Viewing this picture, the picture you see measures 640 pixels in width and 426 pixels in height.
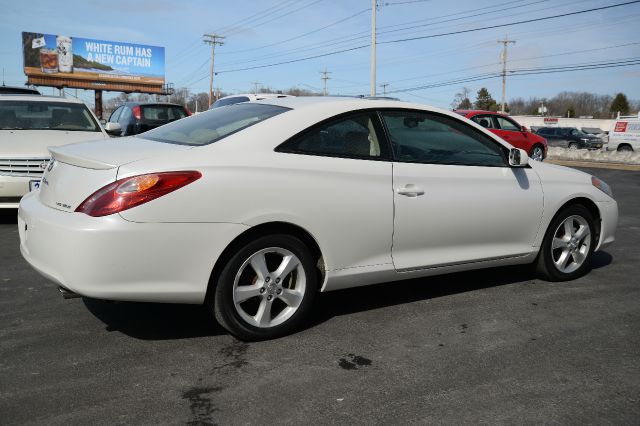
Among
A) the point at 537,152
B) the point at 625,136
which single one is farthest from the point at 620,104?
the point at 537,152

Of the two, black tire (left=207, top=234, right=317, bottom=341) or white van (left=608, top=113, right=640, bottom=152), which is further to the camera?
white van (left=608, top=113, right=640, bottom=152)

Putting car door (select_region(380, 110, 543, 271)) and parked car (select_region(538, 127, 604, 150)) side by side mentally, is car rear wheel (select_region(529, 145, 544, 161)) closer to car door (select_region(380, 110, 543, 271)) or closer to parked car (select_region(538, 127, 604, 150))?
car door (select_region(380, 110, 543, 271))

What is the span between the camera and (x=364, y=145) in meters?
3.98

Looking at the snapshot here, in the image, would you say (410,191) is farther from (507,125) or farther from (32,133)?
(507,125)

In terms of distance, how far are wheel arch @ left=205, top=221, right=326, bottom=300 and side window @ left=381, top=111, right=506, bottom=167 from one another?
0.89 meters

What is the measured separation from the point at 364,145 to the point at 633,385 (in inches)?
83.0

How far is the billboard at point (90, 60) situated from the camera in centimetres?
5853

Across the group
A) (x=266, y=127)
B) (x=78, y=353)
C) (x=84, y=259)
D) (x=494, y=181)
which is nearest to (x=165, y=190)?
(x=84, y=259)

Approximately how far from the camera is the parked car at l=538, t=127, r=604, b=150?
121ft

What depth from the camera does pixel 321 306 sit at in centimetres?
434

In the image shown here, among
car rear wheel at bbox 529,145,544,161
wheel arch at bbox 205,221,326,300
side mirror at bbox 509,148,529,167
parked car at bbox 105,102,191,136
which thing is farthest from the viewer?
car rear wheel at bbox 529,145,544,161

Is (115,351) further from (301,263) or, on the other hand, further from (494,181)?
(494,181)

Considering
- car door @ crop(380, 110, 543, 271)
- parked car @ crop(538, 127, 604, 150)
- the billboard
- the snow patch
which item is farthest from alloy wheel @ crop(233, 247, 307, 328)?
the billboard

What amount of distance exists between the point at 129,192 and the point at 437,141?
7.61ft
